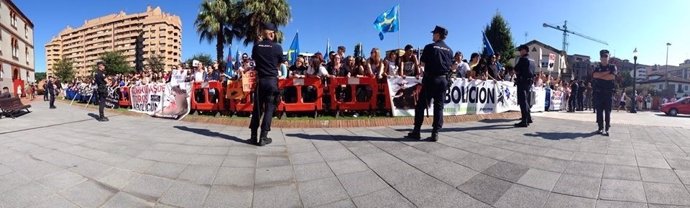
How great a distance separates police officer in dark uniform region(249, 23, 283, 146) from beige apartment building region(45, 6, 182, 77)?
395ft

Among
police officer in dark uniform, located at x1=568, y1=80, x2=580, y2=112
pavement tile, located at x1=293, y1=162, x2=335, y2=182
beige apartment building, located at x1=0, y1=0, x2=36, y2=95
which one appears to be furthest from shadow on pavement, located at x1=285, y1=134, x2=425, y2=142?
beige apartment building, located at x1=0, y1=0, x2=36, y2=95

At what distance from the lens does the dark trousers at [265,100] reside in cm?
495

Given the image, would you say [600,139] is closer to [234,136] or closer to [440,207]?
[440,207]

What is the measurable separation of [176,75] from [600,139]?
41.7 feet

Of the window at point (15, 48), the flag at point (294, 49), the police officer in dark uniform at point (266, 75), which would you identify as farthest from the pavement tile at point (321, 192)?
the window at point (15, 48)

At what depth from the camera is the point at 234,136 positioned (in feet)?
19.0

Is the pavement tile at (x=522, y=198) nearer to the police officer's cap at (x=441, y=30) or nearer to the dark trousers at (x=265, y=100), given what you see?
the police officer's cap at (x=441, y=30)

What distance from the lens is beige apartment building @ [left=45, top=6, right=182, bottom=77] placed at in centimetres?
11975

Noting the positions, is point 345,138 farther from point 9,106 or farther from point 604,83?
point 9,106

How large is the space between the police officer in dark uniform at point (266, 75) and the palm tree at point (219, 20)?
1857 cm

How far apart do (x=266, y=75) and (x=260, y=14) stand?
710 inches

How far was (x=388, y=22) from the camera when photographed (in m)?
10.6

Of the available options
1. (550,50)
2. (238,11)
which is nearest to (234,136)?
(238,11)

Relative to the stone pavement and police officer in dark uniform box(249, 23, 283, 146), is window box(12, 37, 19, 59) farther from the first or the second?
police officer in dark uniform box(249, 23, 283, 146)
